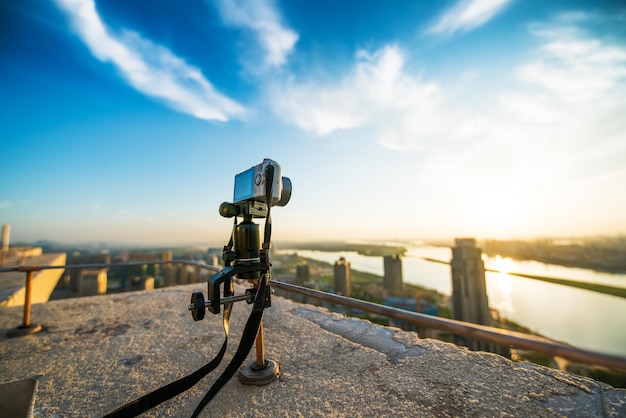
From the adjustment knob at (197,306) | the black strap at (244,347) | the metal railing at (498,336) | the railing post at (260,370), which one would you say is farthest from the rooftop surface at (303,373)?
the metal railing at (498,336)

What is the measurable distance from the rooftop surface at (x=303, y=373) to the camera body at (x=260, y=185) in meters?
1.23

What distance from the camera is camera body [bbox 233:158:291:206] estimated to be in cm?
154

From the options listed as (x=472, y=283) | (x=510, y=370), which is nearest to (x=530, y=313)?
(x=472, y=283)

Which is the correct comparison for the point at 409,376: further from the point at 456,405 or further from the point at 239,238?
the point at 239,238

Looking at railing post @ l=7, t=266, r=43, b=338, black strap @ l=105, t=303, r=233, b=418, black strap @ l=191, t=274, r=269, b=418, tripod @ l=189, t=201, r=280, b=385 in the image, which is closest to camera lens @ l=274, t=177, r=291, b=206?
tripod @ l=189, t=201, r=280, b=385

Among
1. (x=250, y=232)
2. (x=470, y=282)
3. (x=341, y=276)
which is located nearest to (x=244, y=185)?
(x=250, y=232)

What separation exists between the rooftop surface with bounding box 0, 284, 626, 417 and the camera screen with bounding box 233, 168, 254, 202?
1.25 metres

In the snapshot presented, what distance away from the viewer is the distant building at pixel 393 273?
1870 inches

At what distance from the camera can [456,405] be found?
4.94 ft

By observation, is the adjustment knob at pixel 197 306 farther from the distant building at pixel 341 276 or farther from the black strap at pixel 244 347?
the distant building at pixel 341 276

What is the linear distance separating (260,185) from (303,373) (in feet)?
4.51

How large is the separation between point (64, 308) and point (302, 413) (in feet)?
13.1

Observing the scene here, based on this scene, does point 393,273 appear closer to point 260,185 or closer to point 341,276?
point 341,276

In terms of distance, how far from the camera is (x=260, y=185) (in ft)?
5.08
